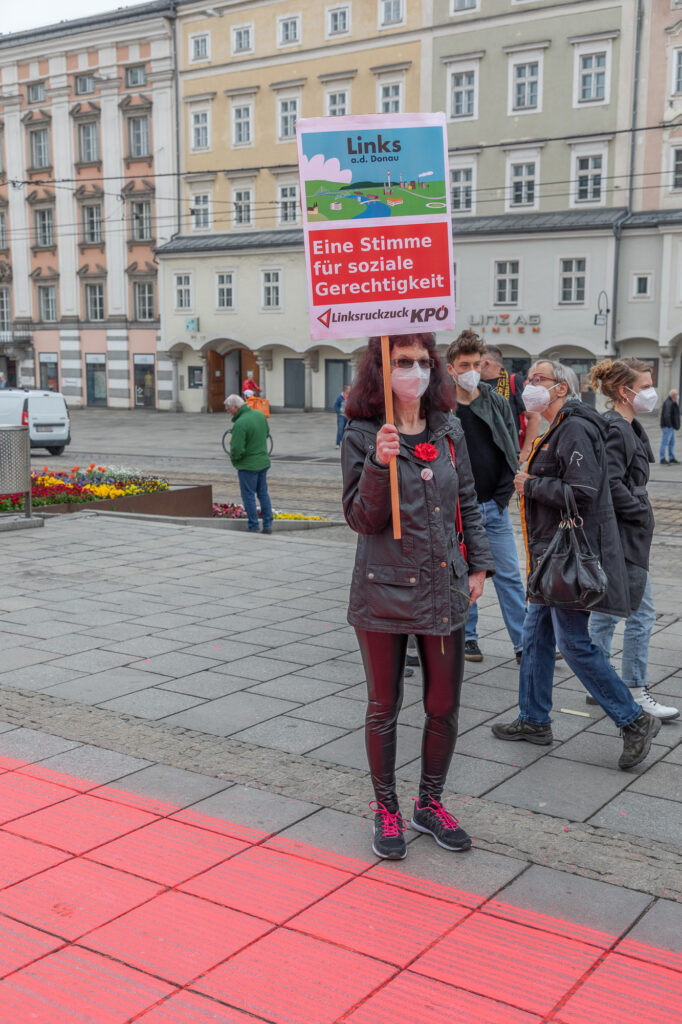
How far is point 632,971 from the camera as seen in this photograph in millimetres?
3145

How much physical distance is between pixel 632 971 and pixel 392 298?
7.87 feet

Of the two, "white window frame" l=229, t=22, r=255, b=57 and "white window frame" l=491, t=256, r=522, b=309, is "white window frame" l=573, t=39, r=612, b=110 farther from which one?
"white window frame" l=229, t=22, r=255, b=57

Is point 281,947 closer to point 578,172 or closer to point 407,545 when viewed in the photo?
point 407,545

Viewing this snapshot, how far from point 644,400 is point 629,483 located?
41 cm

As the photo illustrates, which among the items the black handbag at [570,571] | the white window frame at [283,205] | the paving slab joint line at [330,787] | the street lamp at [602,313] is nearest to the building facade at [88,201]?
the white window frame at [283,205]

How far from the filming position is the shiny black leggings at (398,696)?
391 cm

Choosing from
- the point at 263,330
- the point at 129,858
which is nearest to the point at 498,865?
the point at 129,858

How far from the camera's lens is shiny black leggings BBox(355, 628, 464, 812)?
3.91 metres

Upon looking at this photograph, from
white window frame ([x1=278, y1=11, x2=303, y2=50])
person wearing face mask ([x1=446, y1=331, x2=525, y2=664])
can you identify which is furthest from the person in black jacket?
white window frame ([x1=278, y1=11, x2=303, y2=50])

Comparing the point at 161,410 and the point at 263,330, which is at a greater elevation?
the point at 263,330

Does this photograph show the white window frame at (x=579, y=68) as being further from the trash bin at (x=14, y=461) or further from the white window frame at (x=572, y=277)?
the trash bin at (x=14, y=461)

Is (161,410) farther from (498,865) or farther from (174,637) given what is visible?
(498,865)

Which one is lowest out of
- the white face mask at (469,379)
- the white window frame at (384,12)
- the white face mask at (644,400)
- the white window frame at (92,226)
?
the white face mask at (644,400)

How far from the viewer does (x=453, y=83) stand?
1538 inches
